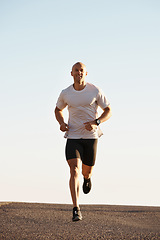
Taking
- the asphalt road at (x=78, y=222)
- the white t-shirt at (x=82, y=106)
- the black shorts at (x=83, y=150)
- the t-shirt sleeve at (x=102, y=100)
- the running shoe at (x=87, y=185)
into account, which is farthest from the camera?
the running shoe at (x=87, y=185)

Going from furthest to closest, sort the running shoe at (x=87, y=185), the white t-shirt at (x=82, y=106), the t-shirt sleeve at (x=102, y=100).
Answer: the running shoe at (x=87, y=185)
the t-shirt sleeve at (x=102, y=100)
the white t-shirt at (x=82, y=106)

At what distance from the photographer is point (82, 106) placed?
6957 mm

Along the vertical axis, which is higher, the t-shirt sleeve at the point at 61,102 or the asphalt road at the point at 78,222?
the t-shirt sleeve at the point at 61,102

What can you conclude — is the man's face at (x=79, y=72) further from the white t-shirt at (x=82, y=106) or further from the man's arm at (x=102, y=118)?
the man's arm at (x=102, y=118)

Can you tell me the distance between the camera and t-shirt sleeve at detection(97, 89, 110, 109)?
705 cm

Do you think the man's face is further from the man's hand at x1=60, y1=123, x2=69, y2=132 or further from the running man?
the man's hand at x1=60, y1=123, x2=69, y2=132

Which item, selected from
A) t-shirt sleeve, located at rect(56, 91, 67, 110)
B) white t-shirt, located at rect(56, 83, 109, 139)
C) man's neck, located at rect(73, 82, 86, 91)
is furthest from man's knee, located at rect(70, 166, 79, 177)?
man's neck, located at rect(73, 82, 86, 91)

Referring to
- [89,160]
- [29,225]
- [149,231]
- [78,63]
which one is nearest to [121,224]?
[149,231]

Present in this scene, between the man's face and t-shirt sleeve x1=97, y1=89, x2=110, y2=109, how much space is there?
15.7 inches

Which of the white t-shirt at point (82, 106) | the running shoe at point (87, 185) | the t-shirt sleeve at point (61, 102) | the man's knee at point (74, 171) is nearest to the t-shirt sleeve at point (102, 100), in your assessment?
the white t-shirt at point (82, 106)

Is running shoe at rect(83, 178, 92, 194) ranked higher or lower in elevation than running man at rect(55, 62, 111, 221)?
lower

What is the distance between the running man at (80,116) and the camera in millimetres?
6789

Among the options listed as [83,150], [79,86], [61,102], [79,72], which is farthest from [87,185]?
[79,72]

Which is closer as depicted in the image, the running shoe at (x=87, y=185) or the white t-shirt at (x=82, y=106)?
the white t-shirt at (x=82, y=106)
